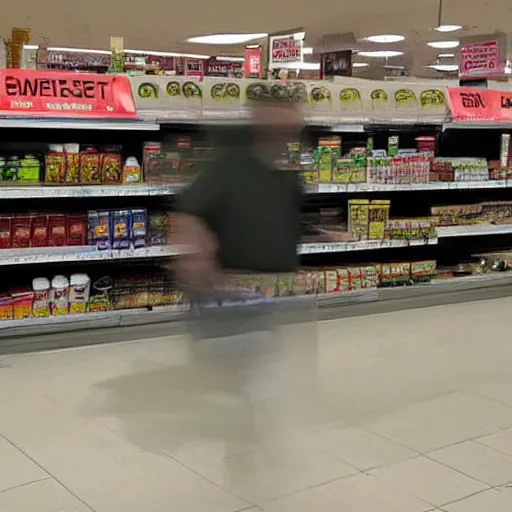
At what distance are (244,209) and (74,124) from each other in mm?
2477

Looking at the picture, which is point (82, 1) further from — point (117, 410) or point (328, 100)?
point (117, 410)

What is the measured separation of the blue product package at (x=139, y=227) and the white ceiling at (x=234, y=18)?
643cm

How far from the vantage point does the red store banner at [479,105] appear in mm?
6164

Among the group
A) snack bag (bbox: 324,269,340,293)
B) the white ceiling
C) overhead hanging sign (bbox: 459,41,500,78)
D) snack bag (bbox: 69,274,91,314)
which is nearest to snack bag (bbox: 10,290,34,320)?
snack bag (bbox: 69,274,91,314)

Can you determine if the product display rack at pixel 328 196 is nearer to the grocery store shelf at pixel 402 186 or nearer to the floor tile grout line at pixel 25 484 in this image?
the grocery store shelf at pixel 402 186

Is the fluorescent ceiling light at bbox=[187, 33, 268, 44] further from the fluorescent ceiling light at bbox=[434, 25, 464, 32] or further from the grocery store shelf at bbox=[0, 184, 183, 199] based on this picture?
the grocery store shelf at bbox=[0, 184, 183, 199]

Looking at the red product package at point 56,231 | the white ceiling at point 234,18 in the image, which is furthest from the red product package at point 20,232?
the white ceiling at point 234,18

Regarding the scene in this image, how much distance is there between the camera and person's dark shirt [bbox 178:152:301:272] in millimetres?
2586

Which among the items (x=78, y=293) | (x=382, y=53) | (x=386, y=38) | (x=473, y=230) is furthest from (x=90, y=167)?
(x=382, y=53)

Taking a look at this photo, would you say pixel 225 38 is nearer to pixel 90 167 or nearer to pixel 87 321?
pixel 90 167

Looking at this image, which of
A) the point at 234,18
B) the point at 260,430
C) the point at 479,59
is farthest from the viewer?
the point at 234,18

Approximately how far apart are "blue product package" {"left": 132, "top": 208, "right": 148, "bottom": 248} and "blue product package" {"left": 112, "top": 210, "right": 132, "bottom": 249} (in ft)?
0.11

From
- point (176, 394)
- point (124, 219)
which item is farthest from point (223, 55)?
point (176, 394)

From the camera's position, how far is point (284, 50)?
733 cm
